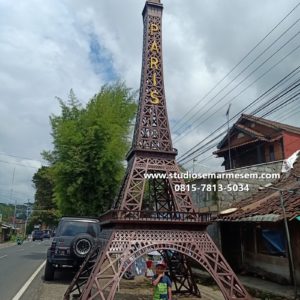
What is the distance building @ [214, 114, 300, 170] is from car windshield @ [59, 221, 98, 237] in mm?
13503

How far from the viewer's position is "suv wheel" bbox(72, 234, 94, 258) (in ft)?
41.7

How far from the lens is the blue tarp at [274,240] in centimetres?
1222

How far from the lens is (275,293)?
10.1 m

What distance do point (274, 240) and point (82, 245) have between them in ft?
23.1

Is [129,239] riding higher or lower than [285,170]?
lower

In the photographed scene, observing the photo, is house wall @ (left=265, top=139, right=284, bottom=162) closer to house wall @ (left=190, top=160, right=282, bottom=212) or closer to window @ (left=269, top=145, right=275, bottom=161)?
window @ (left=269, top=145, right=275, bottom=161)

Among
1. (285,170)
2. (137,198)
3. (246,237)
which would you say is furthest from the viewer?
(285,170)

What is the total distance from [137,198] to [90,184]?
9969mm

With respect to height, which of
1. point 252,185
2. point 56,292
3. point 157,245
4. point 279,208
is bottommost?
point 56,292

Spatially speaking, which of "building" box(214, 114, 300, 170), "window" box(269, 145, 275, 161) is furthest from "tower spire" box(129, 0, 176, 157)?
"window" box(269, 145, 275, 161)

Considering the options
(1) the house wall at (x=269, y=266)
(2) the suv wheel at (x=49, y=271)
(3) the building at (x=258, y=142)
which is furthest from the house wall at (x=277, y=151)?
(2) the suv wheel at (x=49, y=271)

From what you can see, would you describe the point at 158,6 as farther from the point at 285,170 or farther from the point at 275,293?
the point at 275,293

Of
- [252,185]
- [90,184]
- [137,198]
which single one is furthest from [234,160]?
[137,198]

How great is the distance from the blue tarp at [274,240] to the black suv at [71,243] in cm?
636
